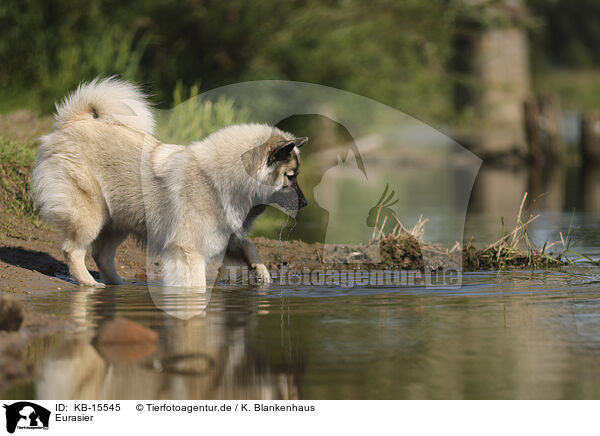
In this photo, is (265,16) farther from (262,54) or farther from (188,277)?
(188,277)

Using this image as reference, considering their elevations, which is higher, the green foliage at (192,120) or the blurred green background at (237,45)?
the blurred green background at (237,45)

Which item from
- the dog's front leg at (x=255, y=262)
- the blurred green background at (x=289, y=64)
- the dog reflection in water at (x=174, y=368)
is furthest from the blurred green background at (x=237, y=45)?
the dog reflection in water at (x=174, y=368)

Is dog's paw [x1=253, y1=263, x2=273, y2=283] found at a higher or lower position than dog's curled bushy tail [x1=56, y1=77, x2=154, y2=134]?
lower

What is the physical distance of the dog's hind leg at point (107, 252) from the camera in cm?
855

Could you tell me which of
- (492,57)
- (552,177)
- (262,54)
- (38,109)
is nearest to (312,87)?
(262,54)

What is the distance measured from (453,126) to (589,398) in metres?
22.6

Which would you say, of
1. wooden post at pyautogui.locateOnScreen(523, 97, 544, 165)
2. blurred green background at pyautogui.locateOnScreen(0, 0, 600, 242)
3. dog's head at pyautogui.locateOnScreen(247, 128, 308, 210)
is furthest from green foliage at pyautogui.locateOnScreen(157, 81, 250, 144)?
wooden post at pyautogui.locateOnScreen(523, 97, 544, 165)

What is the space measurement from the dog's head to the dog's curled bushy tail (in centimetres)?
162

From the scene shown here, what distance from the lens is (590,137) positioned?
2473 cm

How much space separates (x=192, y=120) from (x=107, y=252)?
5.60m

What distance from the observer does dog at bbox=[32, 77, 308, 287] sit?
7625 mm
